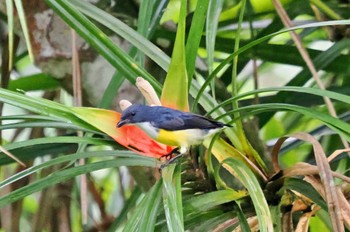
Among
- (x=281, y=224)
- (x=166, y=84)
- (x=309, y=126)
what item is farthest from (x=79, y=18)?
(x=309, y=126)

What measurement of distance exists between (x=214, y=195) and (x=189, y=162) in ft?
0.14

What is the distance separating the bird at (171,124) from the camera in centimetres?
57

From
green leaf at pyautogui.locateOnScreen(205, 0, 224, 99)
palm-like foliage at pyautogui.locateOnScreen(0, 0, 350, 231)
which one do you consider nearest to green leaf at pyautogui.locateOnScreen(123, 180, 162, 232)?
palm-like foliage at pyautogui.locateOnScreen(0, 0, 350, 231)

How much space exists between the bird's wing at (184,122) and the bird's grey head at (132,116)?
2cm

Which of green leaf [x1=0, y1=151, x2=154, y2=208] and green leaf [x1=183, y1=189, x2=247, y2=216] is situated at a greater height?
green leaf [x1=0, y1=151, x2=154, y2=208]

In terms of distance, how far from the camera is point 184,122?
58cm

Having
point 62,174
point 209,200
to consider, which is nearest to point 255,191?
point 209,200

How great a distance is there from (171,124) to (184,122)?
0.04 ft

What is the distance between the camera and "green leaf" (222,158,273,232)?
0.52 metres

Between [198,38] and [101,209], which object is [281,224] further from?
[101,209]

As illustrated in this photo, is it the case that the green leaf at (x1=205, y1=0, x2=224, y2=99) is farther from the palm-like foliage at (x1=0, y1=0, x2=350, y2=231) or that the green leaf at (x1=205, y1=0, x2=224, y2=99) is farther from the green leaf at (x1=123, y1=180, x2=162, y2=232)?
the green leaf at (x1=123, y1=180, x2=162, y2=232)

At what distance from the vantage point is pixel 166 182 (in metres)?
0.54

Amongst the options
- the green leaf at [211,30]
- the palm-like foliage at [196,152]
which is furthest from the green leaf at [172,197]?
the green leaf at [211,30]

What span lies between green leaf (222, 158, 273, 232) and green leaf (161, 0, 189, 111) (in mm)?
62
